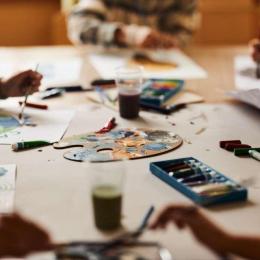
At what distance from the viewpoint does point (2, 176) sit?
114cm

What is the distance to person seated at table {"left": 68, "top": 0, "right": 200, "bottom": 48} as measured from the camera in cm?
230

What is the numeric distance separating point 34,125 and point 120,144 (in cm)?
28

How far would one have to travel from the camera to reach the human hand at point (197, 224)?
89 cm

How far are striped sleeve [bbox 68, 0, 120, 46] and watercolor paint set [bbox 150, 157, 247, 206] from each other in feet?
4.17

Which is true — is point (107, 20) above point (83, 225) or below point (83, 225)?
above

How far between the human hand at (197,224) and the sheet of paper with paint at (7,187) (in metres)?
0.27

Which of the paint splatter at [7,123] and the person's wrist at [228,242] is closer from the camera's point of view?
the person's wrist at [228,242]

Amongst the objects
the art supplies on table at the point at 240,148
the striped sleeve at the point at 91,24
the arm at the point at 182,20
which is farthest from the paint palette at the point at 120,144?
the arm at the point at 182,20

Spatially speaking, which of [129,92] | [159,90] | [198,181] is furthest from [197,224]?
[159,90]

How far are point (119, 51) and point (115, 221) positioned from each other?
145cm

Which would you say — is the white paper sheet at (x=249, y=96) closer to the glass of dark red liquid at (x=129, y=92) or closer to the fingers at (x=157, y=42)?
the glass of dark red liquid at (x=129, y=92)

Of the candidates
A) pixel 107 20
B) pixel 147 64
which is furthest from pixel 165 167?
pixel 107 20

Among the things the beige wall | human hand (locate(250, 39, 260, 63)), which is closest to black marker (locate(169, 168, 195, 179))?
human hand (locate(250, 39, 260, 63))

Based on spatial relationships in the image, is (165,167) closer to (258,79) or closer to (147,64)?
(258,79)
